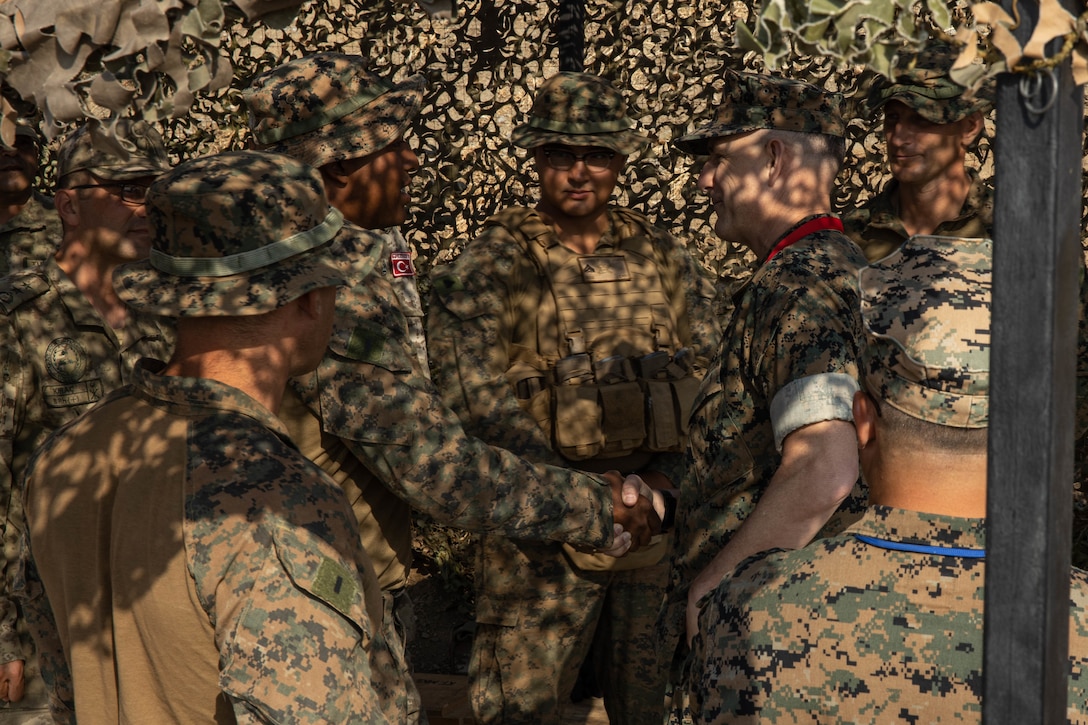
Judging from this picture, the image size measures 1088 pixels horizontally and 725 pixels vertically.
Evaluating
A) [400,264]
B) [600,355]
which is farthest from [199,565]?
[400,264]

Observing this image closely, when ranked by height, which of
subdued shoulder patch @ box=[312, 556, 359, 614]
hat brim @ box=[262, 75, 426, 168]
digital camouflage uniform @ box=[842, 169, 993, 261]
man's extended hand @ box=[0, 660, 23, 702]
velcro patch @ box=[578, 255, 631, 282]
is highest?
hat brim @ box=[262, 75, 426, 168]

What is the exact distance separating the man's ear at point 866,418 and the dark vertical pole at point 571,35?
4.30m

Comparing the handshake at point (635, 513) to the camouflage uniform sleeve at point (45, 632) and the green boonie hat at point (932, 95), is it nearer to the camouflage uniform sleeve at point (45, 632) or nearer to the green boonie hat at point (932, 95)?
the camouflage uniform sleeve at point (45, 632)

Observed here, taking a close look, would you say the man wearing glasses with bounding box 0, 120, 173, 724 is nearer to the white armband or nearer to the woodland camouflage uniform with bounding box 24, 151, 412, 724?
the woodland camouflage uniform with bounding box 24, 151, 412, 724

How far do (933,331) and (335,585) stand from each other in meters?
0.97

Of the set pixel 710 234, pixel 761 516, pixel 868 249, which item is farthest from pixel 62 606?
pixel 710 234

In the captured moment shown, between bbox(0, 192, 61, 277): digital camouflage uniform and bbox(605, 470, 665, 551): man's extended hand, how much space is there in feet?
9.29

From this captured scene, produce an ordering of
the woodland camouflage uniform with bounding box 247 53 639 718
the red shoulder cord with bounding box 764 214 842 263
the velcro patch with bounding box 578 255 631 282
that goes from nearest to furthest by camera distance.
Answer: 1. the woodland camouflage uniform with bounding box 247 53 639 718
2. the red shoulder cord with bounding box 764 214 842 263
3. the velcro patch with bounding box 578 255 631 282

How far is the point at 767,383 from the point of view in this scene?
8.74 feet

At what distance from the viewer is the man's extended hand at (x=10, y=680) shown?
3525mm

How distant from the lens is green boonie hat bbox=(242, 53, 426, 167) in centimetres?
333

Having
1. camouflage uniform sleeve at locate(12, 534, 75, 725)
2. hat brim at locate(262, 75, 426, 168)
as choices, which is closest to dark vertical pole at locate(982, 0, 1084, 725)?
camouflage uniform sleeve at locate(12, 534, 75, 725)

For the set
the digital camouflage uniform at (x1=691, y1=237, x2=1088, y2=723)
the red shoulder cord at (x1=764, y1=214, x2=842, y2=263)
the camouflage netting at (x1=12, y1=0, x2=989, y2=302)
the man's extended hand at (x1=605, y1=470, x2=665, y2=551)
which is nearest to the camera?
the digital camouflage uniform at (x1=691, y1=237, x2=1088, y2=723)

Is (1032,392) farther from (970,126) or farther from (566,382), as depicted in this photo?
(970,126)
